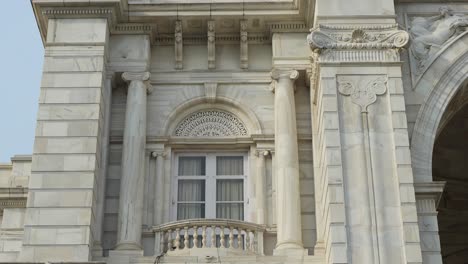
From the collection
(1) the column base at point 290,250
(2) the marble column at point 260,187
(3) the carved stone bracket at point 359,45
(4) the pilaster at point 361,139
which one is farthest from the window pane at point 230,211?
(3) the carved stone bracket at point 359,45

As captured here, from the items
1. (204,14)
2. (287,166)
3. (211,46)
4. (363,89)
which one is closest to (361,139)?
(363,89)

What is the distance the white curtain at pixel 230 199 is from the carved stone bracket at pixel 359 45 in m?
3.62

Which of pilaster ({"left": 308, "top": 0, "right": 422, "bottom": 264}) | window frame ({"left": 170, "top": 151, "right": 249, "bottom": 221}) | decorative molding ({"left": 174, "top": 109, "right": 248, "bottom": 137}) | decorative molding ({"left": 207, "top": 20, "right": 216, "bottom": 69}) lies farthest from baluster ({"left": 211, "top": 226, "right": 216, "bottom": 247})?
decorative molding ({"left": 207, "top": 20, "right": 216, "bottom": 69})

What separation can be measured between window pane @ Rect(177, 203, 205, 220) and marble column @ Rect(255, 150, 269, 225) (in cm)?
131

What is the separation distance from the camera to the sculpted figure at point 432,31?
20.5m

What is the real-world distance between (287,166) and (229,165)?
5.58 ft

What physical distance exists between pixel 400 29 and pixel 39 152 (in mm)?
8422

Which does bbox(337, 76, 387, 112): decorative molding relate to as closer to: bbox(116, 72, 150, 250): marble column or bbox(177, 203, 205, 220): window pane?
bbox(177, 203, 205, 220): window pane

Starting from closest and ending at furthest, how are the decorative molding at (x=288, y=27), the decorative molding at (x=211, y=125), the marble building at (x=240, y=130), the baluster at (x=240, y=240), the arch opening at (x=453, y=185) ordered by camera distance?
the marble building at (x=240, y=130)
the baluster at (x=240, y=240)
the decorative molding at (x=211, y=125)
the decorative molding at (x=288, y=27)
the arch opening at (x=453, y=185)

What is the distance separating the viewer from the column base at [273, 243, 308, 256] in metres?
19.1

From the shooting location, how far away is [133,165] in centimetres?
2023

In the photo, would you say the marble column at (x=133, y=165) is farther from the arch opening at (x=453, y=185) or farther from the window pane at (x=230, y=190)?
the arch opening at (x=453, y=185)

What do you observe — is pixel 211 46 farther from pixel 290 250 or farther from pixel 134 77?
pixel 290 250

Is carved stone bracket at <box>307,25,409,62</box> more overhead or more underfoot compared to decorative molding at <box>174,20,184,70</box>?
more underfoot
